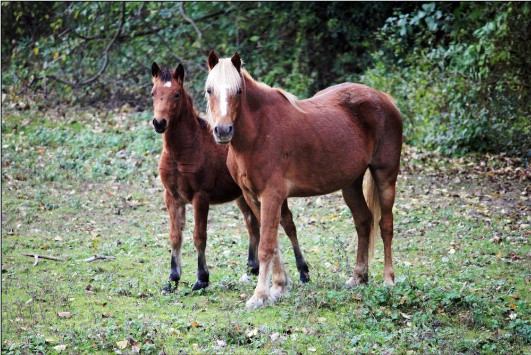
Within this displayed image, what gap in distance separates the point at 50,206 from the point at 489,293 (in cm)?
678

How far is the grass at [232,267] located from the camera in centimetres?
505

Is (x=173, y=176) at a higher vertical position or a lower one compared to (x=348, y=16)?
lower

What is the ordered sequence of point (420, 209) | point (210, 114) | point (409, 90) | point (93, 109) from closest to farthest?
1. point (210, 114)
2. point (420, 209)
3. point (409, 90)
4. point (93, 109)

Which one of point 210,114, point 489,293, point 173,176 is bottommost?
point 489,293

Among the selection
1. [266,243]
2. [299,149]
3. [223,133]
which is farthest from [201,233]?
[223,133]

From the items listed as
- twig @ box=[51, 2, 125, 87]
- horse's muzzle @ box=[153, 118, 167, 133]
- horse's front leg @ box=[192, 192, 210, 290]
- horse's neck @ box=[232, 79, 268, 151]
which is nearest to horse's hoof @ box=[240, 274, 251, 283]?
horse's front leg @ box=[192, 192, 210, 290]

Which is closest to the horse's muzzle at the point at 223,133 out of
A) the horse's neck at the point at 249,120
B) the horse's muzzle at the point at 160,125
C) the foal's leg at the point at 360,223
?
the horse's neck at the point at 249,120

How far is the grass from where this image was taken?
16.6ft

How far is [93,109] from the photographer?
16156 millimetres

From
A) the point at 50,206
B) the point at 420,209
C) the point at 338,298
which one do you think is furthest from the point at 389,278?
the point at 50,206

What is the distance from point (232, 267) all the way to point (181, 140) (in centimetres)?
185

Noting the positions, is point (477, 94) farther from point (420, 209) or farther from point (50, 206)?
point (50, 206)

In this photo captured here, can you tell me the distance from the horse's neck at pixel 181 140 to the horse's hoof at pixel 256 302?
168cm

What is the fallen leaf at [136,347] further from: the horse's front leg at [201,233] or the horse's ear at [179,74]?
the horse's ear at [179,74]
